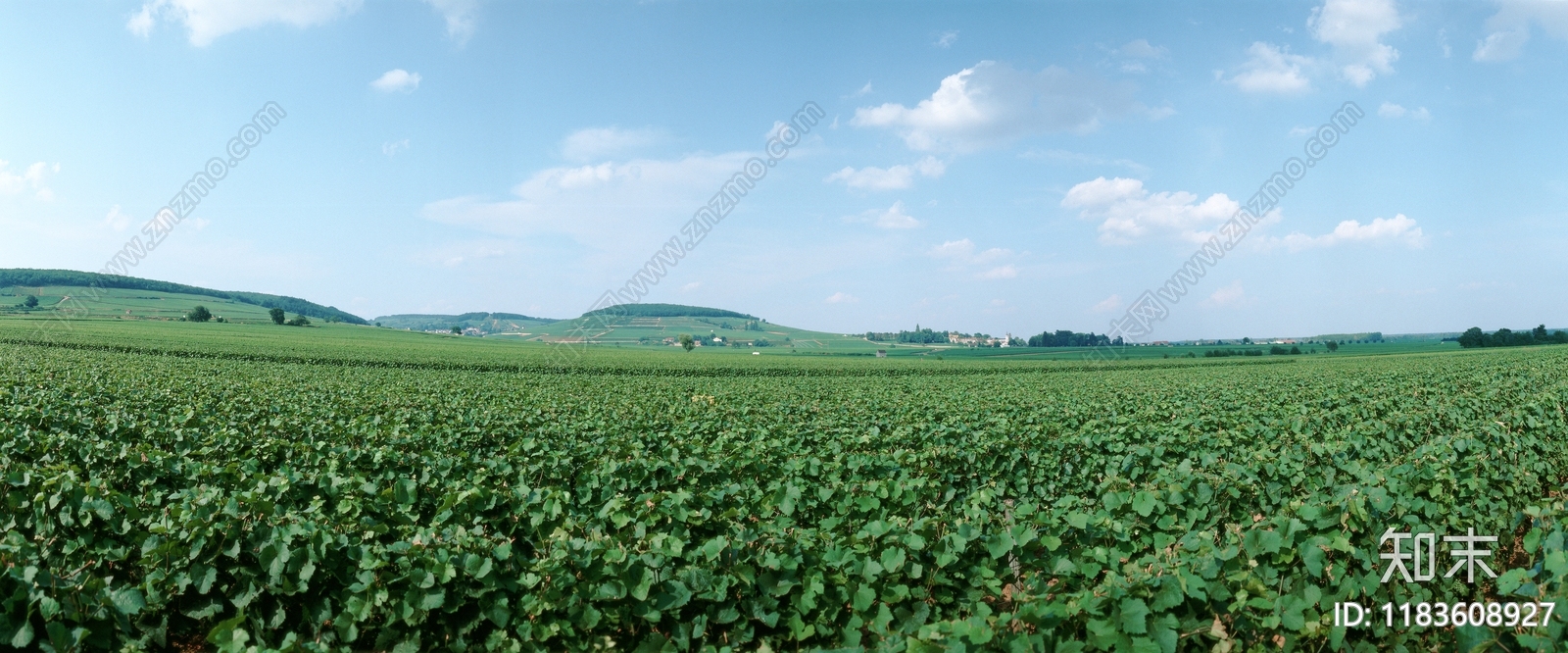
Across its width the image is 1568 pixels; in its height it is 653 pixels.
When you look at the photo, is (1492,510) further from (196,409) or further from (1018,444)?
(196,409)

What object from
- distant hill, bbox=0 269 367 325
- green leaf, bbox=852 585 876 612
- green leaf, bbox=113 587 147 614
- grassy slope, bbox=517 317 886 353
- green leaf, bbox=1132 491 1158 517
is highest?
distant hill, bbox=0 269 367 325

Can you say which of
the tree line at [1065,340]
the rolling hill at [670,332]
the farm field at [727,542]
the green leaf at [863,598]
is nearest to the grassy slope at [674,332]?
the rolling hill at [670,332]

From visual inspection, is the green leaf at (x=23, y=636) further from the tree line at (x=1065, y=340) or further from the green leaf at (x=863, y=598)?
the tree line at (x=1065, y=340)

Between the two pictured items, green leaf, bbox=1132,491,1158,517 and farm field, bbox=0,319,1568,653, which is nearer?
farm field, bbox=0,319,1568,653

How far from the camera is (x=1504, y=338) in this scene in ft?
371

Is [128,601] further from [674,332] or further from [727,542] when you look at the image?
[674,332]

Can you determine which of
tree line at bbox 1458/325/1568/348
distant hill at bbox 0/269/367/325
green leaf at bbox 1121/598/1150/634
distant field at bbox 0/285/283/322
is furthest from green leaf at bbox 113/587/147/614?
distant hill at bbox 0/269/367/325

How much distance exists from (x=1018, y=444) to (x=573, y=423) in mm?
7622

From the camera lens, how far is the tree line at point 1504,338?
11212 centimetres

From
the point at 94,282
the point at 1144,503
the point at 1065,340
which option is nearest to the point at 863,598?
the point at 1144,503

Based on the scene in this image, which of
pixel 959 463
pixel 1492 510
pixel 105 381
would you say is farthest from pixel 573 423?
pixel 105 381

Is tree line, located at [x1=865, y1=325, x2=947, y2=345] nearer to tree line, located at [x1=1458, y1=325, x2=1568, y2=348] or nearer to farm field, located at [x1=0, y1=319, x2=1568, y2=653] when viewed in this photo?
tree line, located at [x1=1458, y1=325, x2=1568, y2=348]

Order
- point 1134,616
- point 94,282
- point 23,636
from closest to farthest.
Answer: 1. point 23,636
2. point 1134,616
3. point 94,282

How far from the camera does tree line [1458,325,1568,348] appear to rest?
112 metres
